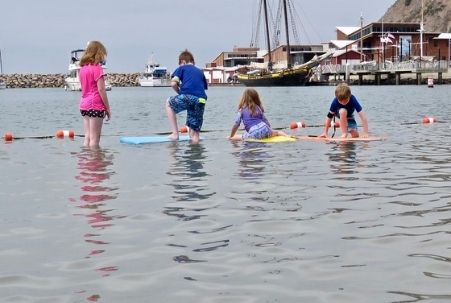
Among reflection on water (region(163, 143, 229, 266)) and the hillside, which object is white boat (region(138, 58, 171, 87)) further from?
reflection on water (region(163, 143, 229, 266))

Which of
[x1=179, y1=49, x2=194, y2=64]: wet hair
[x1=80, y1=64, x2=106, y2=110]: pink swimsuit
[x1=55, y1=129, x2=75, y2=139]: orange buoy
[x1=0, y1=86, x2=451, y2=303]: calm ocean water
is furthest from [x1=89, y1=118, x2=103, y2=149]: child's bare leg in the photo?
[x1=55, y1=129, x2=75, y2=139]: orange buoy

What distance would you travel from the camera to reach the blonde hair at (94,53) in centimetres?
1285

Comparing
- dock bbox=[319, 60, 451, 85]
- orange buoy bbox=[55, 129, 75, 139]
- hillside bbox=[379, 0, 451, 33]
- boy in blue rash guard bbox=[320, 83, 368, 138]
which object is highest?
hillside bbox=[379, 0, 451, 33]

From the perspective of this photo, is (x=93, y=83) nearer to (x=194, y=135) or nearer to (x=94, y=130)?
(x=94, y=130)

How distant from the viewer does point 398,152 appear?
41.8 feet

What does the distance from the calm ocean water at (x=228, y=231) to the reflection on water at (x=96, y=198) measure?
0.02 meters

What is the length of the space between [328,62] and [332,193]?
12623 centimetres

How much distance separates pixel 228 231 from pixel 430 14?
165 meters

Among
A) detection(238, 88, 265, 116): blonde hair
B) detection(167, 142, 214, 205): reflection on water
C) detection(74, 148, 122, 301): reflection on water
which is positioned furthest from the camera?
detection(238, 88, 265, 116): blonde hair

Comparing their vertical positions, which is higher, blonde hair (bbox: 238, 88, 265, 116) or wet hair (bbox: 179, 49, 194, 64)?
wet hair (bbox: 179, 49, 194, 64)

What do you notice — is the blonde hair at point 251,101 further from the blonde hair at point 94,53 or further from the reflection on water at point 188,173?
the blonde hair at point 94,53

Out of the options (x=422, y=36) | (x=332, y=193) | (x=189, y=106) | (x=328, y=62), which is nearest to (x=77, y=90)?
(x=328, y=62)

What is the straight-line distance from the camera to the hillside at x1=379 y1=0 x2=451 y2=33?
153625mm

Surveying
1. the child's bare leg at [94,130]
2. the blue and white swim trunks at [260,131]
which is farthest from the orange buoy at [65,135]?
the blue and white swim trunks at [260,131]
